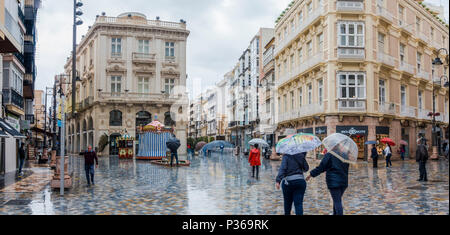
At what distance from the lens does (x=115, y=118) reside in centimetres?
4597

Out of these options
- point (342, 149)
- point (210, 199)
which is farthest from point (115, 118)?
point (342, 149)

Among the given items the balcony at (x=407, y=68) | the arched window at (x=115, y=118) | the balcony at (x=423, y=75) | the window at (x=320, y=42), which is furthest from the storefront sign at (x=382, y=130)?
the arched window at (x=115, y=118)

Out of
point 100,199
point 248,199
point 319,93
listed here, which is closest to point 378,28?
point 319,93

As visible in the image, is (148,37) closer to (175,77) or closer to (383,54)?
(175,77)

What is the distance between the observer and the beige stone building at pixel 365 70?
96.0 feet

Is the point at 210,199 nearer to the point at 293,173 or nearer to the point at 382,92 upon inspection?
the point at 293,173

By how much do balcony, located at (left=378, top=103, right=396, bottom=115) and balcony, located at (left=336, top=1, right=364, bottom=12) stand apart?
707 cm


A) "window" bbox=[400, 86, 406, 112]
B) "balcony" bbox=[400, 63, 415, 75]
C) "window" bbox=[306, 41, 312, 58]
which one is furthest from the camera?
"window" bbox=[306, 41, 312, 58]

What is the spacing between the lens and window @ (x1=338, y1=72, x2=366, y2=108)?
29344 mm

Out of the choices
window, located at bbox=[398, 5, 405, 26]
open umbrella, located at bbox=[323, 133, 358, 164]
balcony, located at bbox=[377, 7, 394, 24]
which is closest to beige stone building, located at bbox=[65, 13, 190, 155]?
balcony, located at bbox=[377, 7, 394, 24]

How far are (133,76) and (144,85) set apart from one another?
1.62 m

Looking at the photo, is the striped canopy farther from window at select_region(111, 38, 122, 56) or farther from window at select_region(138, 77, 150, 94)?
window at select_region(111, 38, 122, 56)

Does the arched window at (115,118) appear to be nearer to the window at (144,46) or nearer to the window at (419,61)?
the window at (144,46)
